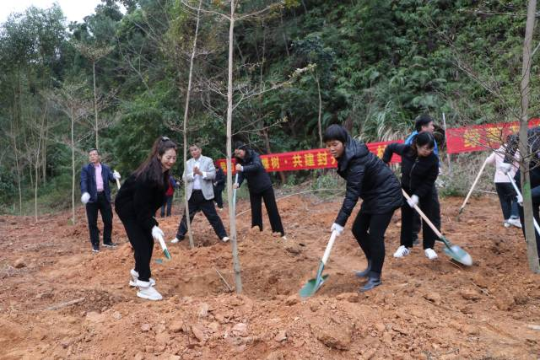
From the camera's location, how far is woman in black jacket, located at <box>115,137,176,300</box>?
12.2 ft

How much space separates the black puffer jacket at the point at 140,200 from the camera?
3742 millimetres

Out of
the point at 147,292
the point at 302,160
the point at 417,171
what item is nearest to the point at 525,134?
the point at 417,171

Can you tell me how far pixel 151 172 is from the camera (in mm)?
3691

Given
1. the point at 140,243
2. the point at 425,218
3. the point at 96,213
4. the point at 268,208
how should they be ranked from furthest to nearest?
the point at 96,213, the point at 268,208, the point at 425,218, the point at 140,243

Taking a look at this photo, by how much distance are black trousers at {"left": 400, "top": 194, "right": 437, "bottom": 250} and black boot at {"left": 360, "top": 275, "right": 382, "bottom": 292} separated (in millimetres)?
1219

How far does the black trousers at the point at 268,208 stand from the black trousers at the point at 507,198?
299 centimetres

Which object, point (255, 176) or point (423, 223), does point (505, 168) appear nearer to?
point (423, 223)

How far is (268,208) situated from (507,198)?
3.27m

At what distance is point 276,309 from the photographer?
3.07 m

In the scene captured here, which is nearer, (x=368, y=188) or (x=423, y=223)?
(x=368, y=188)

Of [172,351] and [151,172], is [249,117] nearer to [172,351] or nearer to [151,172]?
[151,172]

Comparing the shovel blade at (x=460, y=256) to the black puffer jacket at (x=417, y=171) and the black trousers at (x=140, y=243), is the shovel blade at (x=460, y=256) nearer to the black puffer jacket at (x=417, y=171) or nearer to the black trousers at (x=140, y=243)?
the black puffer jacket at (x=417, y=171)

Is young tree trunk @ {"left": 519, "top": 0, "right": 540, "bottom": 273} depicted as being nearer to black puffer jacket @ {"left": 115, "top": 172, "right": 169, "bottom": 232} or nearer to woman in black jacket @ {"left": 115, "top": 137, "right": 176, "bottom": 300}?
woman in black jacket @ {"left": 115, "top": 137, "right": 176, "bottom": 300}

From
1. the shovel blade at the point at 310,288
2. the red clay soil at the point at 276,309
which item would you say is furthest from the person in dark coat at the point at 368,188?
the shovel blade at the point at 310,288
